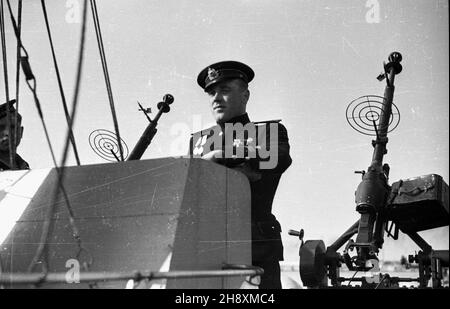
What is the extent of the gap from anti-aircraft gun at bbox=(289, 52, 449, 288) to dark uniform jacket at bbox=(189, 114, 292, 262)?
1.01ft

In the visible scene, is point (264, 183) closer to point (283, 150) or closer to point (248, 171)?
point (283, 150)

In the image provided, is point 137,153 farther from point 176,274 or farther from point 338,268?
point 176,274

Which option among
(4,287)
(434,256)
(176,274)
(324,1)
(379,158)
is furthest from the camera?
(379,158)

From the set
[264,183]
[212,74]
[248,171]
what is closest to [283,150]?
[264,183]

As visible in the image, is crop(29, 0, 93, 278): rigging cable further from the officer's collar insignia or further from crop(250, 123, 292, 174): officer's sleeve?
the officer's collar insignia

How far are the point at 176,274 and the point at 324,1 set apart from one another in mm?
2384

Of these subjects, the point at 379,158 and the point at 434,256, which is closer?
the point at 434,256

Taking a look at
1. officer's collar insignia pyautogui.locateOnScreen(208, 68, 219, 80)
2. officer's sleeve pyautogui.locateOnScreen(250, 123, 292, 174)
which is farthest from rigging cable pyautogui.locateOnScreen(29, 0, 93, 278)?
officer's collar insignia pyautogui.locateOnScreen(208, 68, 219, 80)

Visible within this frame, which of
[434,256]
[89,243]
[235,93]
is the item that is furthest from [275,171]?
[434,256]

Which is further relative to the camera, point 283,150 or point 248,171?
point 283,150

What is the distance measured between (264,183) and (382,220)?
152cm

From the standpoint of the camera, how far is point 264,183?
123 inches

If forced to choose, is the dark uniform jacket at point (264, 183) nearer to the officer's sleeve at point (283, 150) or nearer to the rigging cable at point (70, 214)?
the officer's sleeve at point (283, 150)

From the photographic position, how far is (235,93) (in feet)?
11.1
